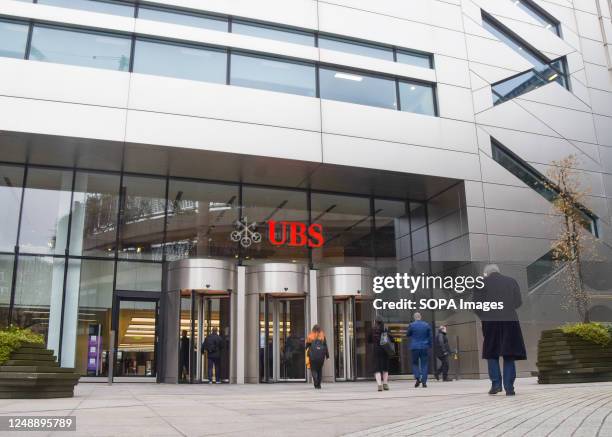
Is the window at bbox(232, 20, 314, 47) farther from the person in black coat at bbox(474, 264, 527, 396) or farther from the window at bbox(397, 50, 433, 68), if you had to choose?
the person in black coat at bbox(474, 264, 527, 396)

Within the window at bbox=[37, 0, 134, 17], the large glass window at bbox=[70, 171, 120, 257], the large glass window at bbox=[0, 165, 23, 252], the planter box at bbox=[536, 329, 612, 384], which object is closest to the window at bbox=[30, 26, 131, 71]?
the window at bbox=[37, 0, 134, 17]

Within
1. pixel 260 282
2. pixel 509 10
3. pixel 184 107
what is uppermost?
pixel 509 10

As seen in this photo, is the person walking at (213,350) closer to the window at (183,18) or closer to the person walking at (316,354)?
the person walking at (316,354)

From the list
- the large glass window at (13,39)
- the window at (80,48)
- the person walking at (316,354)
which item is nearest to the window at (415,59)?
the window at (80,48)

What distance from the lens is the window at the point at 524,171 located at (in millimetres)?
20391

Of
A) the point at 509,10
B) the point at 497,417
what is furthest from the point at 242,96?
the point at 497,417

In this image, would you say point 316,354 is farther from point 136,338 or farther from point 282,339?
point 136,338

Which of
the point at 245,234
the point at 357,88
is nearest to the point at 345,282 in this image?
the point at 245,234

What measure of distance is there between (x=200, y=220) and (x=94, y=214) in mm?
3257

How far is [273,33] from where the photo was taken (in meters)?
19.0

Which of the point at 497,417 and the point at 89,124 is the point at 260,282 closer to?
the point at 89,124

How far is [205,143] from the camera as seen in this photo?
16.8 meters

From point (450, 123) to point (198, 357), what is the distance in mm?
11252

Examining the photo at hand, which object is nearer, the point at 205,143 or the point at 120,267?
the point at 205,143
